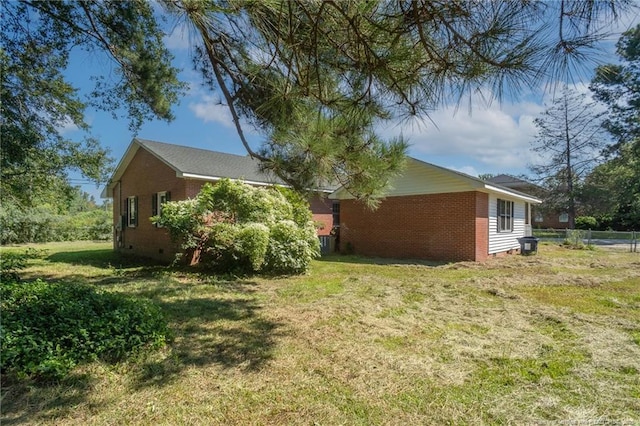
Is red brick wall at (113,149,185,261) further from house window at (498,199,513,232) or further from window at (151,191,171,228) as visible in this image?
house window at (498,199,513,232)

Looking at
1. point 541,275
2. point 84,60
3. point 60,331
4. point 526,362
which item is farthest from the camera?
point 541,275

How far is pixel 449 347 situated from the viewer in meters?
3.83

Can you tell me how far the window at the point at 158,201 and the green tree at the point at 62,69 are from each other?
4.25 m

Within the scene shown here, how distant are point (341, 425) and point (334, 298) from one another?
3.77 m

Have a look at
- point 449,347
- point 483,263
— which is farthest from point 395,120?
point 483,263

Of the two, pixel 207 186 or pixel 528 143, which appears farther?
pixel 528 143

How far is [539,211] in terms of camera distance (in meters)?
32.7

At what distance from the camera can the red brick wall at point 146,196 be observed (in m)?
12.1

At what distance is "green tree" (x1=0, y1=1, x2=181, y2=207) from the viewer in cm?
532

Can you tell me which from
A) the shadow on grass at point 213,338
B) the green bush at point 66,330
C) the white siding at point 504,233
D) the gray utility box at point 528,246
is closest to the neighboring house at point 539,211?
the white siding at point 504,233

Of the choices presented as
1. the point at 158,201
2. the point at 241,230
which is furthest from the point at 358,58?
the point at 158,201

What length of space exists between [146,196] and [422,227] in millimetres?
10488

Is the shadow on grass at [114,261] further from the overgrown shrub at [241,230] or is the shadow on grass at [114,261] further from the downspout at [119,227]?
the overgrown shrub at [241,230]

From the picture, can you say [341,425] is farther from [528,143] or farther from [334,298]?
[528,143]
